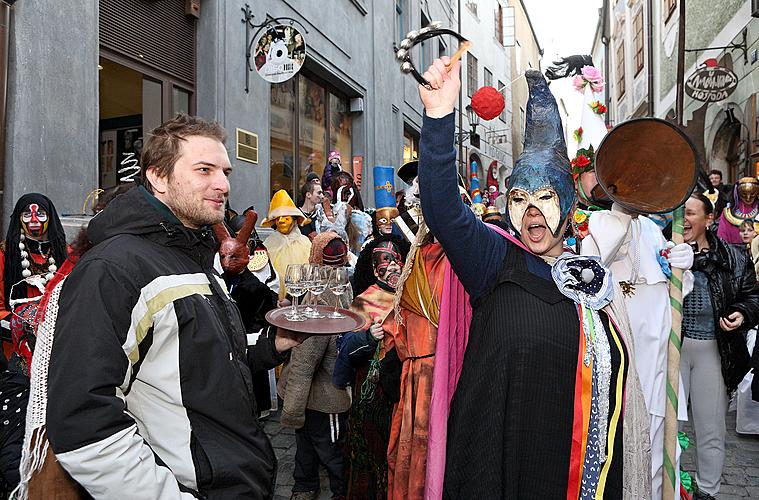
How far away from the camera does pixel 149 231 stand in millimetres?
1843

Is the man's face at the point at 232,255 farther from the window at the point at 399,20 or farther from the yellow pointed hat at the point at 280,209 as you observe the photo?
the window at the point at 399,20

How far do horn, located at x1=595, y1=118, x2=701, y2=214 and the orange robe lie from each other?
91 centimetres

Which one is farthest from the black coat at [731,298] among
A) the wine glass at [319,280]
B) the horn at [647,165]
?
the wine glass at [319,280]

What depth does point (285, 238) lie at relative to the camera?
6371mm

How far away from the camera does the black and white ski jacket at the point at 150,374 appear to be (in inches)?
60.4

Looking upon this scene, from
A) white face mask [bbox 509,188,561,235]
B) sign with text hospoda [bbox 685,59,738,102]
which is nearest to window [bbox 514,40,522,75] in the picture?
sign with text hospoda [bbox 685,59,738,102]

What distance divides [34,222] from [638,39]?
25.4 m

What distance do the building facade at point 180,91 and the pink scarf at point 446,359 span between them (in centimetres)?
436

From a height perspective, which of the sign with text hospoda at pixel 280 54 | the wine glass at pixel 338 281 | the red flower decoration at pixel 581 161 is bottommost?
the wine glass at pixel 338 281

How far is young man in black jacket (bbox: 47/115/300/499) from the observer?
5.05ft

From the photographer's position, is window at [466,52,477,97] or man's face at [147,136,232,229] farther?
window at [466,52,477,97]

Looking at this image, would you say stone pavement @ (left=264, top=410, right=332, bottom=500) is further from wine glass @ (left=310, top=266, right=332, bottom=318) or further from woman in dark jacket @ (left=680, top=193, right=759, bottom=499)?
woman in dark jacket @ (left=680, top=193, right=759, bottom=499)

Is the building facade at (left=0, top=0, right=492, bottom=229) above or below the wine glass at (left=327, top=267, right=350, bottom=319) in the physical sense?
above

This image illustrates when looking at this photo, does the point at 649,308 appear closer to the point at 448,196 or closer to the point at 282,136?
the point at 448,196
